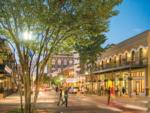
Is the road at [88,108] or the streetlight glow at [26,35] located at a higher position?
the streetlight glow at [26,35]

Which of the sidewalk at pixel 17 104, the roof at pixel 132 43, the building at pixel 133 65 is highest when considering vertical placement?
the roof at pixel 132 43

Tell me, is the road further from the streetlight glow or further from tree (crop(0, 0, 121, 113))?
the streetlight glow

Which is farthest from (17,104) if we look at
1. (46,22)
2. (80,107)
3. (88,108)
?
(46,22)

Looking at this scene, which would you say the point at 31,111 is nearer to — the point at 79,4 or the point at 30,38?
the point at 30,38

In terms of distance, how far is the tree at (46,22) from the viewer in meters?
19.5

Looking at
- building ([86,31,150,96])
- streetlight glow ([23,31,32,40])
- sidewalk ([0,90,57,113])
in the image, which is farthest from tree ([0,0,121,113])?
building ([86,31,150,96])

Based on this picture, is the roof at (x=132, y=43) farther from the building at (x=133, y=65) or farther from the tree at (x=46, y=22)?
the tree at (x=46, y=22)

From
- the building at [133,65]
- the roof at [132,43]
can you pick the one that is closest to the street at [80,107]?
the building at [133,65]

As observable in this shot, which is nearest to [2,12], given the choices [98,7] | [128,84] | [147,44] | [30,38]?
[30,38]

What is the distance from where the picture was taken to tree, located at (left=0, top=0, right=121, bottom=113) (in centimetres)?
1952

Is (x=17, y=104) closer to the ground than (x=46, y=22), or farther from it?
closer to the ground

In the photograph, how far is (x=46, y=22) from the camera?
19.3 m

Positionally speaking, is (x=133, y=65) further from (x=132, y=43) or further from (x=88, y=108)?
(x=88, y=108)

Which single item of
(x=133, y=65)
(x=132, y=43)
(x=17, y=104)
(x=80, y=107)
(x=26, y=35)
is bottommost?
(x=17, y=104)
